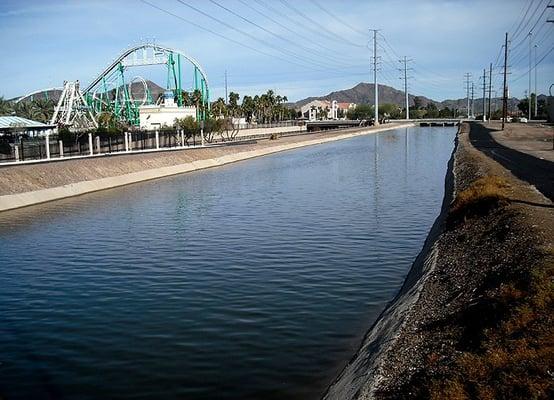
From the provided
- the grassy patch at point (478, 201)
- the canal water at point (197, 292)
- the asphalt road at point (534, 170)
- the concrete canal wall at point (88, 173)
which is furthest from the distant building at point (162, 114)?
the grassy patch at point (478, 201)

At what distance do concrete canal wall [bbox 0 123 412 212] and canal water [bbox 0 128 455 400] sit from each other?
3.48 meters

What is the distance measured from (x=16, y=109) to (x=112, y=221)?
10373cm

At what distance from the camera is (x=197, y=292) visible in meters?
16.5

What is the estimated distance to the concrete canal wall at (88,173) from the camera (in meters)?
37.8

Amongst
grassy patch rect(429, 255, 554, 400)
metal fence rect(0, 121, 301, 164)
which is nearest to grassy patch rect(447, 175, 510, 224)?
grassy patch rect(429, 255, 554, 400)

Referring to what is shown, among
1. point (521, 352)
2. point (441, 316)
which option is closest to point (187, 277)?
point (441, 316)

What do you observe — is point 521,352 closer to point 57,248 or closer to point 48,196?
point 57,248

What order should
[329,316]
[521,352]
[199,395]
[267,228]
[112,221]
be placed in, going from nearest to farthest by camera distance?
[521,352]
[199,395]
[329,316]
[267,228]
[112,221]

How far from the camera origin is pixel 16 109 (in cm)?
12250

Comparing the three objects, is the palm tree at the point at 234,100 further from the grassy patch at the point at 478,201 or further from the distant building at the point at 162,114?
the grassy patch at the point at 478,201

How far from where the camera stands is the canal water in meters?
11.1

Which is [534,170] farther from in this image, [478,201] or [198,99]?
[198,99]

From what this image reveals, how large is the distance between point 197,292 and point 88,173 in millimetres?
32399

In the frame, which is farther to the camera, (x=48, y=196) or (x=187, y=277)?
(x=48, y=196)
